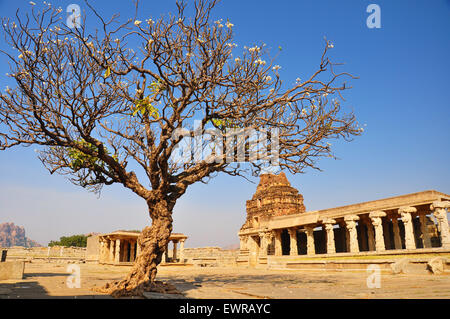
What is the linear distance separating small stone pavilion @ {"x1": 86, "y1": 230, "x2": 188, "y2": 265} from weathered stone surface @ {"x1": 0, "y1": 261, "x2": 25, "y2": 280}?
80.6 feet

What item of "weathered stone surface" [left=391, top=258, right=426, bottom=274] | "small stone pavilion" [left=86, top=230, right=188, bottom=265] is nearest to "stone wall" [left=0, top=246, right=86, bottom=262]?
"small stone pavilion" [left=86, top=230, right=188, bottom=265]

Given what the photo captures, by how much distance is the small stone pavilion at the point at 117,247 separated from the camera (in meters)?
36.6

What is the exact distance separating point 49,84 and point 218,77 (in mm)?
4974

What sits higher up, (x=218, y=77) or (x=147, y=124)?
(x=218, y=77)

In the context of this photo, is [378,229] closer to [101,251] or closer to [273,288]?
[273,288]

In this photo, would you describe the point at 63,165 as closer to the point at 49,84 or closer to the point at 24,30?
the point at 49,84

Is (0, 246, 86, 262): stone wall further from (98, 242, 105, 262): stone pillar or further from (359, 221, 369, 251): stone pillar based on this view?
(359, 221, 369, 251): stone pillar

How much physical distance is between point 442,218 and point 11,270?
23437mm

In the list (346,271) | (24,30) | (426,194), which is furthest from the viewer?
(426,194)

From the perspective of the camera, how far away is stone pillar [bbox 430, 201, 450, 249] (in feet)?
65.8

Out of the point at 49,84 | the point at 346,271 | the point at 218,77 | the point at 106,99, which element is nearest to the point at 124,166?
the point at 106,99

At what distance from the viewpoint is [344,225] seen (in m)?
33.8

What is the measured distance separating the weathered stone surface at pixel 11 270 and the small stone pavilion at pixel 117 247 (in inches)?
967

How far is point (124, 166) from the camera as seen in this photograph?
10859mm
